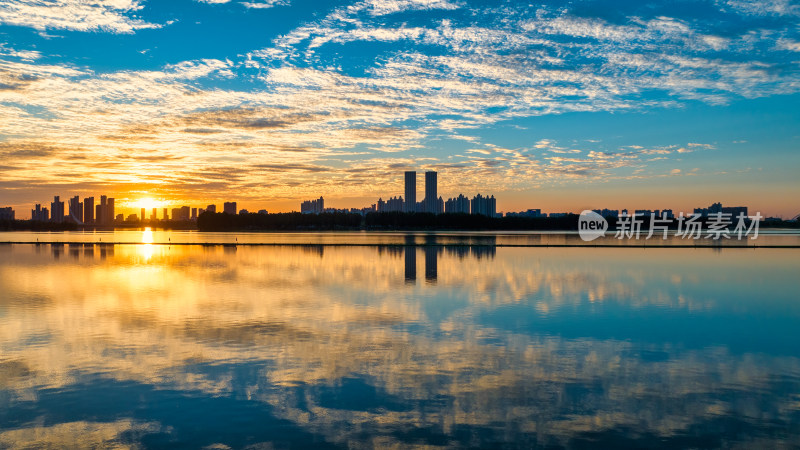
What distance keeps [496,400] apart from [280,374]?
17.6 ft

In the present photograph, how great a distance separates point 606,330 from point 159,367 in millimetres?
14253

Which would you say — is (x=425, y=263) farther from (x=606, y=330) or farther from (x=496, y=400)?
(x=496, y=400)

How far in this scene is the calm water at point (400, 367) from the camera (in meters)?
10.2

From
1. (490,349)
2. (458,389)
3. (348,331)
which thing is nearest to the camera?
(458,389)

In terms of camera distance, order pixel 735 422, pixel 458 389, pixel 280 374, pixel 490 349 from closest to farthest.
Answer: pixel 735 422 < pixel 458 389 < pixel 280 374 < pixel 490 349

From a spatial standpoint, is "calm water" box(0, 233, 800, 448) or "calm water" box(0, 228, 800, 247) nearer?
"calm water" box(0, 233, 800, 448)

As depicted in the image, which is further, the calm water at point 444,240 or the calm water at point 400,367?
the calm water at point 444,240

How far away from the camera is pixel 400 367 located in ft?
46.8

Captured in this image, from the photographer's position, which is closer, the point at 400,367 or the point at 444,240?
the point at 400,367

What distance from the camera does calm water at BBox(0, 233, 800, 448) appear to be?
33.3 feet

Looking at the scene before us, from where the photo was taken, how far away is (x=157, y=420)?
35.1 ft

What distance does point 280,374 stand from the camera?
13625 millimetres

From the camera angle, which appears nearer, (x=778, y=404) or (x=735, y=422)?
(x=735, y=422)

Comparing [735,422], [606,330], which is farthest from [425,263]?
[735,422]
